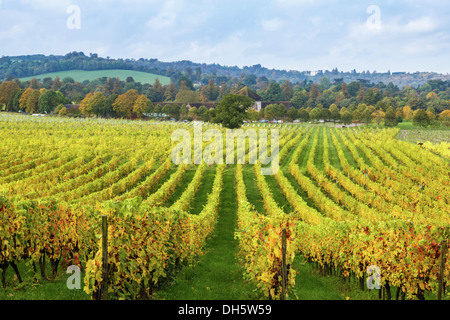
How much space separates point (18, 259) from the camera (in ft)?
38.1

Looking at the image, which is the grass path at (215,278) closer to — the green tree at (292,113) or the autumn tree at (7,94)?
the green tree at (292,113)

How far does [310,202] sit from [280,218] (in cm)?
1941

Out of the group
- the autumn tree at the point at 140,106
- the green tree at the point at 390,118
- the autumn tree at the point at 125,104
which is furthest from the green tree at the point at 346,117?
the autumn tree at the point at 125,104

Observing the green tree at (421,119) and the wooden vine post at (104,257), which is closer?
the wooden vine post at (104,257)

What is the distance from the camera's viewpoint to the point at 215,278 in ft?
43.8

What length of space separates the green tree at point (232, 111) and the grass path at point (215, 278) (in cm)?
5810

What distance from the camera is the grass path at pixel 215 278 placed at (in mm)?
11305

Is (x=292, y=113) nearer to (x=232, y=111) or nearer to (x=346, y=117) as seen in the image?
(x=346, y=117)

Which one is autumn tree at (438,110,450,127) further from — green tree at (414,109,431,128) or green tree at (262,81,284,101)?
green tree at (262,81,284,101)

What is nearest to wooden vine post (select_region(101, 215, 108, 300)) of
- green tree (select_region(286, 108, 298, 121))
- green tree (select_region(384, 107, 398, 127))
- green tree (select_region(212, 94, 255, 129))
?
green tree (select_region(212, 94, 255, 129))

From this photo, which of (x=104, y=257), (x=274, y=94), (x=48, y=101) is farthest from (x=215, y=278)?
(x=274, y=94)

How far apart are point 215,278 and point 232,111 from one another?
2619 inches

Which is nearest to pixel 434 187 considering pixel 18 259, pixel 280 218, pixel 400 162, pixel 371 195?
pixel 371 195
